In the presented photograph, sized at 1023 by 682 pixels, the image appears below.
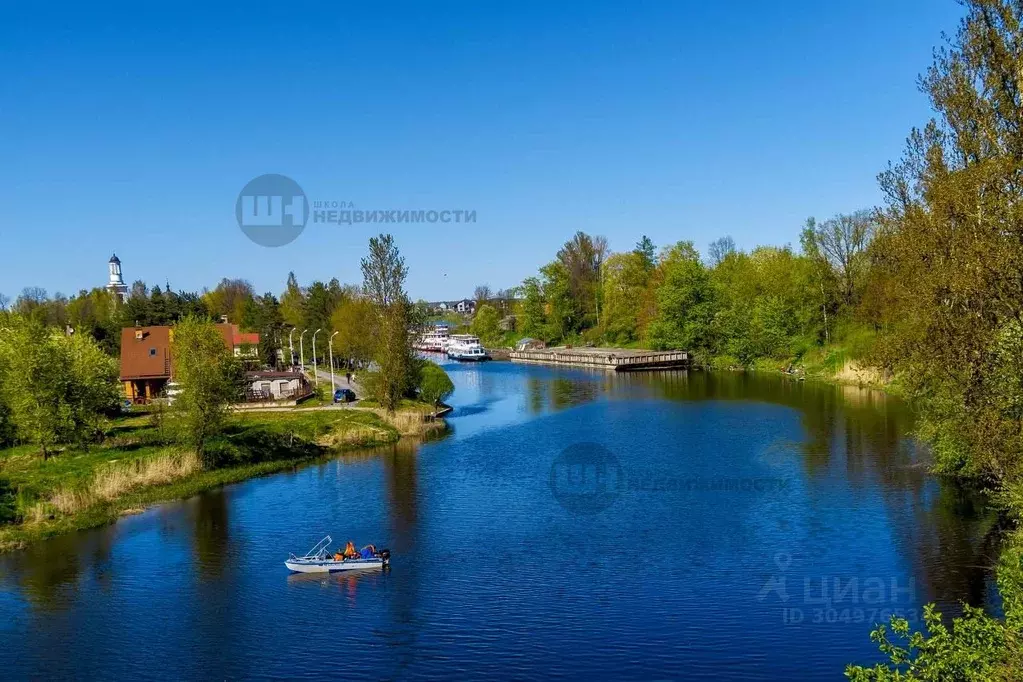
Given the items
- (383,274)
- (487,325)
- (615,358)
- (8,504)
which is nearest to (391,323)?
(383,274)

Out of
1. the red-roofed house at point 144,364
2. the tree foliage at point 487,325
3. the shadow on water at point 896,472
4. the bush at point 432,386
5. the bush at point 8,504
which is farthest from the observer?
the tree foliage at point 487,325

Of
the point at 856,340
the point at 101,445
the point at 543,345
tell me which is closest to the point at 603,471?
the point at 101,445

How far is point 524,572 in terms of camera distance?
2925cm

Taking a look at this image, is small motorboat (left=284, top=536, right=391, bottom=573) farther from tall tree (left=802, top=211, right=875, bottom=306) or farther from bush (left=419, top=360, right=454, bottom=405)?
tall tree (left=802, top=211, right=875, bottom=306)

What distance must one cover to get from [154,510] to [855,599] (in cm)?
3095

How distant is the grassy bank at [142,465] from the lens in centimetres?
3600

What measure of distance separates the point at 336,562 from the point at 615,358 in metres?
87.6

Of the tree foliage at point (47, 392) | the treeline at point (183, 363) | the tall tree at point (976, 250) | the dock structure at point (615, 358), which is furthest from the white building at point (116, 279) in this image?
the tall tree at point (976, 250)

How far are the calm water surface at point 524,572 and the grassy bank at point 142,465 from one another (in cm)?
182

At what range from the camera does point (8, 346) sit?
160ft

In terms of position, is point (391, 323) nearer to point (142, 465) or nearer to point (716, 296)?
point (142, 465)

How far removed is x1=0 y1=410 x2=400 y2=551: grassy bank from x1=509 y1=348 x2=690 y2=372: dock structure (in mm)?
56672

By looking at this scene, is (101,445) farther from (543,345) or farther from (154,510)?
(543,345)

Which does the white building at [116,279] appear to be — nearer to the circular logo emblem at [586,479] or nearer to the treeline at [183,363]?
the treeline at [183,363]
